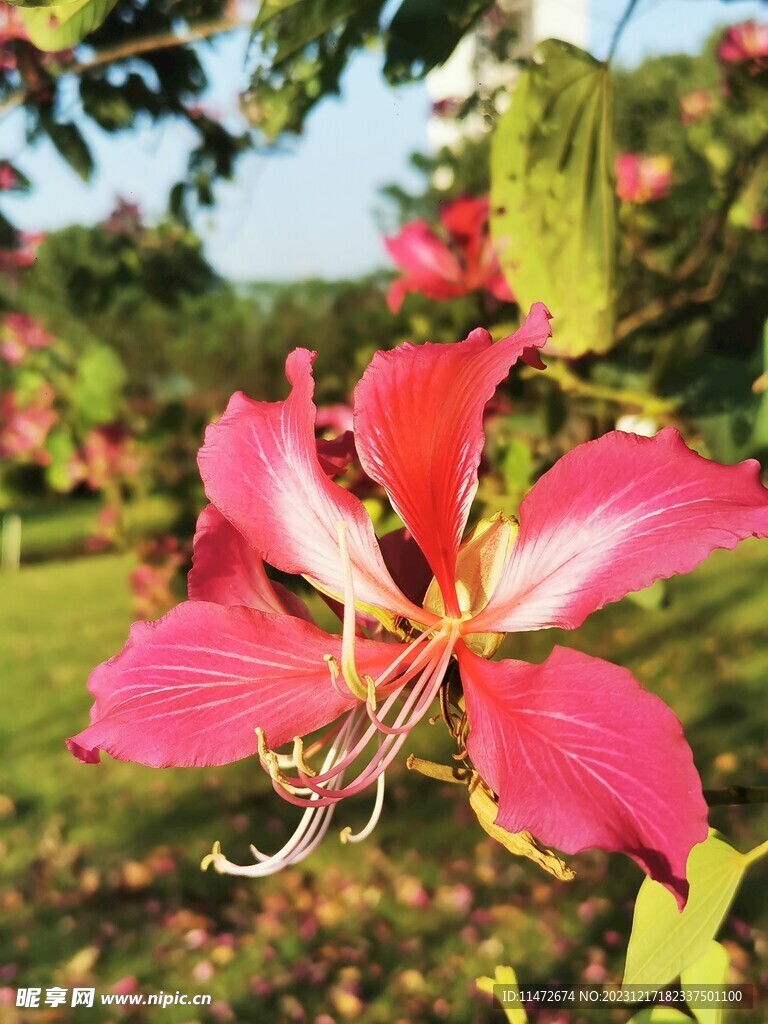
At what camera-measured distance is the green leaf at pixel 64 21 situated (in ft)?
1.47

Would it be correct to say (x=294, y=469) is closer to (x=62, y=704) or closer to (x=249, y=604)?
(x=249, y=604)

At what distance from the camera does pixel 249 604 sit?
1.34ft

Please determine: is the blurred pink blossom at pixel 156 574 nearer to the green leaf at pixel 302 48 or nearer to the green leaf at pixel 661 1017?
the green leaf at pixel 302 48

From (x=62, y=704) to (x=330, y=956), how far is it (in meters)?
1.08

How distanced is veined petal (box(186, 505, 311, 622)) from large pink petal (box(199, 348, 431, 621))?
3 cm

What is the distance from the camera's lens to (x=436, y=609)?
382 millimetres

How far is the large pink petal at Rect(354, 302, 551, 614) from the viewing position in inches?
12.8

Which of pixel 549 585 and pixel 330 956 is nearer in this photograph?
pixel 549 585

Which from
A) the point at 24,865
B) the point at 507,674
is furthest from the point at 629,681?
the point at 24,865

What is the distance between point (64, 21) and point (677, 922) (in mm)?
438

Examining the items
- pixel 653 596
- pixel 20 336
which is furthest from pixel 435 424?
pixel 20 336

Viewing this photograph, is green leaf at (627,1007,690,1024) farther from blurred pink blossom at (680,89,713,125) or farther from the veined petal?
blurred pink blossom at (680,89,713,125)

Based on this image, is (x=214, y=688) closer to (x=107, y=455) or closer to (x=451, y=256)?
(x=451, y=256)

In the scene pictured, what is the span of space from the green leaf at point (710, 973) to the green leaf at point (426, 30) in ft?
1.65
